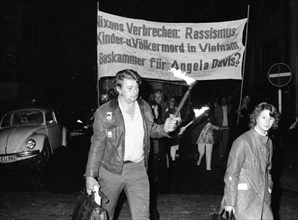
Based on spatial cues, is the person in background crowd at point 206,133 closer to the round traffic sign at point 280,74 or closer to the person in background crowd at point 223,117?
the person in background crowd at point 223,117

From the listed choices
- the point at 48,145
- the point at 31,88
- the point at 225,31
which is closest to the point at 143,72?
the point at 225,31

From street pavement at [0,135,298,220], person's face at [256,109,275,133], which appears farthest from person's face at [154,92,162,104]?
person's face at [256,109,275,133]

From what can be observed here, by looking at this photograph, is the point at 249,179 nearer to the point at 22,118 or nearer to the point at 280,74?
the point at 280,74

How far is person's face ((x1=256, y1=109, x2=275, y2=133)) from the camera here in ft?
12.5

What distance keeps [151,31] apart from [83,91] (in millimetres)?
28507

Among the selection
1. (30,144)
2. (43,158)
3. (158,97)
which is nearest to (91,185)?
(158,97)

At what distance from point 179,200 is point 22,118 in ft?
19.7

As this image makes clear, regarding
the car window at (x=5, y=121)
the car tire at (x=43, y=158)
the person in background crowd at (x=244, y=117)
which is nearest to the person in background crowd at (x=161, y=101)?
the person in background crowd at (x=244, y=117)

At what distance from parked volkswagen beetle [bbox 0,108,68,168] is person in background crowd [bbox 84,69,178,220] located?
6586 millimetres

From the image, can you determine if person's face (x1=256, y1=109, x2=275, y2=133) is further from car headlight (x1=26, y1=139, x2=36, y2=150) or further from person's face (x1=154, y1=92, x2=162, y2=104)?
car headlight (x1=26, y1=139, x2=36, y2=150)

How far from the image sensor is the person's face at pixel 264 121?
3807 millimetres

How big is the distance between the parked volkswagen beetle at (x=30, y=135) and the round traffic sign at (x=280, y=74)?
239 inches

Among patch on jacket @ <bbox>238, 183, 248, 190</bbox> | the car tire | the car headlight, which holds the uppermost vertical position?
patch on jacket @ <bbox>238, 183, 248, 190</bbox>

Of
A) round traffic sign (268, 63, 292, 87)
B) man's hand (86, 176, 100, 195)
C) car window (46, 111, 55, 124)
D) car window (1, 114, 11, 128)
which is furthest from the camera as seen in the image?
car window (46, 111, 55, 124)
